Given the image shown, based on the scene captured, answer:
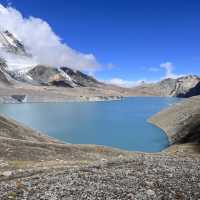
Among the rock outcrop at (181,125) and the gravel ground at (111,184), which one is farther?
the rock outcrop at (181,125)

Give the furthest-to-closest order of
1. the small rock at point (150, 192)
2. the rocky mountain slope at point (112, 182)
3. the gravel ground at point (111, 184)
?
the small rock at point (150, 192)
the rocky mountain slope at point (112, 182)
the gravel ground at point (111, 184)

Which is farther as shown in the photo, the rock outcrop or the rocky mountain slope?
the rock outcrop

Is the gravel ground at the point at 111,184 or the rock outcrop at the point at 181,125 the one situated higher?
the rock outcrop at the point at 181,125

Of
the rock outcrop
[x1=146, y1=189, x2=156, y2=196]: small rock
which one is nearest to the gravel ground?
[x1=146, y1=189, x2=156, y2=196]: small rock

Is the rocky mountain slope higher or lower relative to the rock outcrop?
Result: lower

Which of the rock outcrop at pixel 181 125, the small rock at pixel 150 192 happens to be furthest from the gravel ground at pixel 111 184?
the rock outcrop at pixel 181 125

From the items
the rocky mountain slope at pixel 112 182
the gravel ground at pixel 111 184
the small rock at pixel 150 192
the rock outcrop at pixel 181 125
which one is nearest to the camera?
the gravel ground at pixel 111 184

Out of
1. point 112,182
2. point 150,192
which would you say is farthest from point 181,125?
point 150,192

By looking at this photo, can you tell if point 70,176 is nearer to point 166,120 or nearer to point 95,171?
point 95,171

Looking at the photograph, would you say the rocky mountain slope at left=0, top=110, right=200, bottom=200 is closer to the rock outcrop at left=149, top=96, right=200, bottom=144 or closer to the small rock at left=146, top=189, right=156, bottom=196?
the small rock at left=146, top=189, right=156, bottom=196

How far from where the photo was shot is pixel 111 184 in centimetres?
2212

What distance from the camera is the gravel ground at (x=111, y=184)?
20.6 m

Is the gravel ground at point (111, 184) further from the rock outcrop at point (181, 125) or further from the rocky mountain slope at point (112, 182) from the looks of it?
the rock outcrop at point (181, 125)

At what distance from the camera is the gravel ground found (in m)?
20.6
